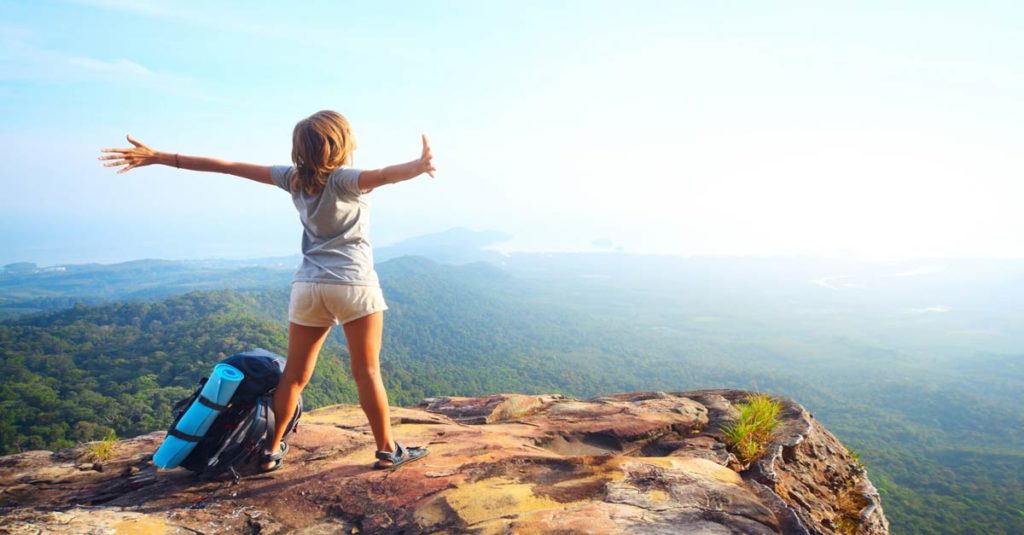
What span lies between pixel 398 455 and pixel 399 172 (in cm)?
254

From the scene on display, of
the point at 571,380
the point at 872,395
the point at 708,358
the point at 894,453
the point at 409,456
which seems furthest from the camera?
the point at 708,358

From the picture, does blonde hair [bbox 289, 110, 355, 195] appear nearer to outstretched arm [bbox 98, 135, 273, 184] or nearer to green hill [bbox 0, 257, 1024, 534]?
outstretched arm [bbox 98, 135, 273, 184]

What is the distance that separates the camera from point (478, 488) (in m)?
3.96

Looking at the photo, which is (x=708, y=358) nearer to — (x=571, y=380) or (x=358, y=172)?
(x=571, y=380)

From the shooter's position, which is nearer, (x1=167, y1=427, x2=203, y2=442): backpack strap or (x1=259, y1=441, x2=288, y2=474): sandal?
(x1=167, y1=427, x2=203, y2=442): backpack strap

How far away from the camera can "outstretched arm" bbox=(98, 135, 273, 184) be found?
375 cm

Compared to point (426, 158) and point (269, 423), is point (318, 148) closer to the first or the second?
point (426, 158)

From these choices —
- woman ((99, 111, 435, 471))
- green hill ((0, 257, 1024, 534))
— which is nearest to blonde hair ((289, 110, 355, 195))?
woman ((99, 111, 435, 471))

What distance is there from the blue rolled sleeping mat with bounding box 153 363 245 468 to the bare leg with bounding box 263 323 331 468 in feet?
1.30

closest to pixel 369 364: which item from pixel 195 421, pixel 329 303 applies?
pixel 329 303

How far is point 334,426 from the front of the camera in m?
5.84

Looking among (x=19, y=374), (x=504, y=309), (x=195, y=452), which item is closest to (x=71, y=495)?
(x=195, y=452)

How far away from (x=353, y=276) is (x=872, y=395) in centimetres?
12634

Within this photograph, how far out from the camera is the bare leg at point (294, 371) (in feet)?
12.5
